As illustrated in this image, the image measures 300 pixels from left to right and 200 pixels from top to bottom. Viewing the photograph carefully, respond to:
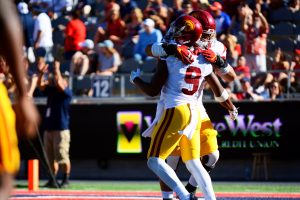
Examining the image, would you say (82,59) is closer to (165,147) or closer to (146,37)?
(146,37)

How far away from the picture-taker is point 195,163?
7578 millimetres

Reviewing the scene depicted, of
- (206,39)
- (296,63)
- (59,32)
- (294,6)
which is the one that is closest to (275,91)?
(296,63)

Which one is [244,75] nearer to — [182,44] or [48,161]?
[48,161]

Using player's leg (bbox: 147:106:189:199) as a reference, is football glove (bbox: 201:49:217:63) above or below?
above

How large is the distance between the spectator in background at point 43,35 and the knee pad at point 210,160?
8.55m

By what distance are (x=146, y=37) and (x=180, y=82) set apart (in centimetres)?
771

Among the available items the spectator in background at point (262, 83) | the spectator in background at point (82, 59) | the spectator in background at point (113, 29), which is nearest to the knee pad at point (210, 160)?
the spectator in background at point (262, 83)

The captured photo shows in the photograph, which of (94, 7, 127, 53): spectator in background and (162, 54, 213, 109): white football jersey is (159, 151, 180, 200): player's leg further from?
(94, 7, 127, 53): spectator in background

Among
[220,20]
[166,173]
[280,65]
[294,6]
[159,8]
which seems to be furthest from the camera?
[159,8]

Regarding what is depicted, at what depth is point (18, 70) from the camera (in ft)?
12.2

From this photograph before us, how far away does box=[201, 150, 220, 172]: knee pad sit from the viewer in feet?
26.7

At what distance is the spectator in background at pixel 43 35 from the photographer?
1652 cm

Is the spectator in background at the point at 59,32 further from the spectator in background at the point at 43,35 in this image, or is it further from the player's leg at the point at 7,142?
the player's leg at the point at 7,142

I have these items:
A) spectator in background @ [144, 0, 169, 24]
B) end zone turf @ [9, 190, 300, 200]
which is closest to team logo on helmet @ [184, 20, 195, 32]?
end zone turf @ [9, 190, 300, 200]
